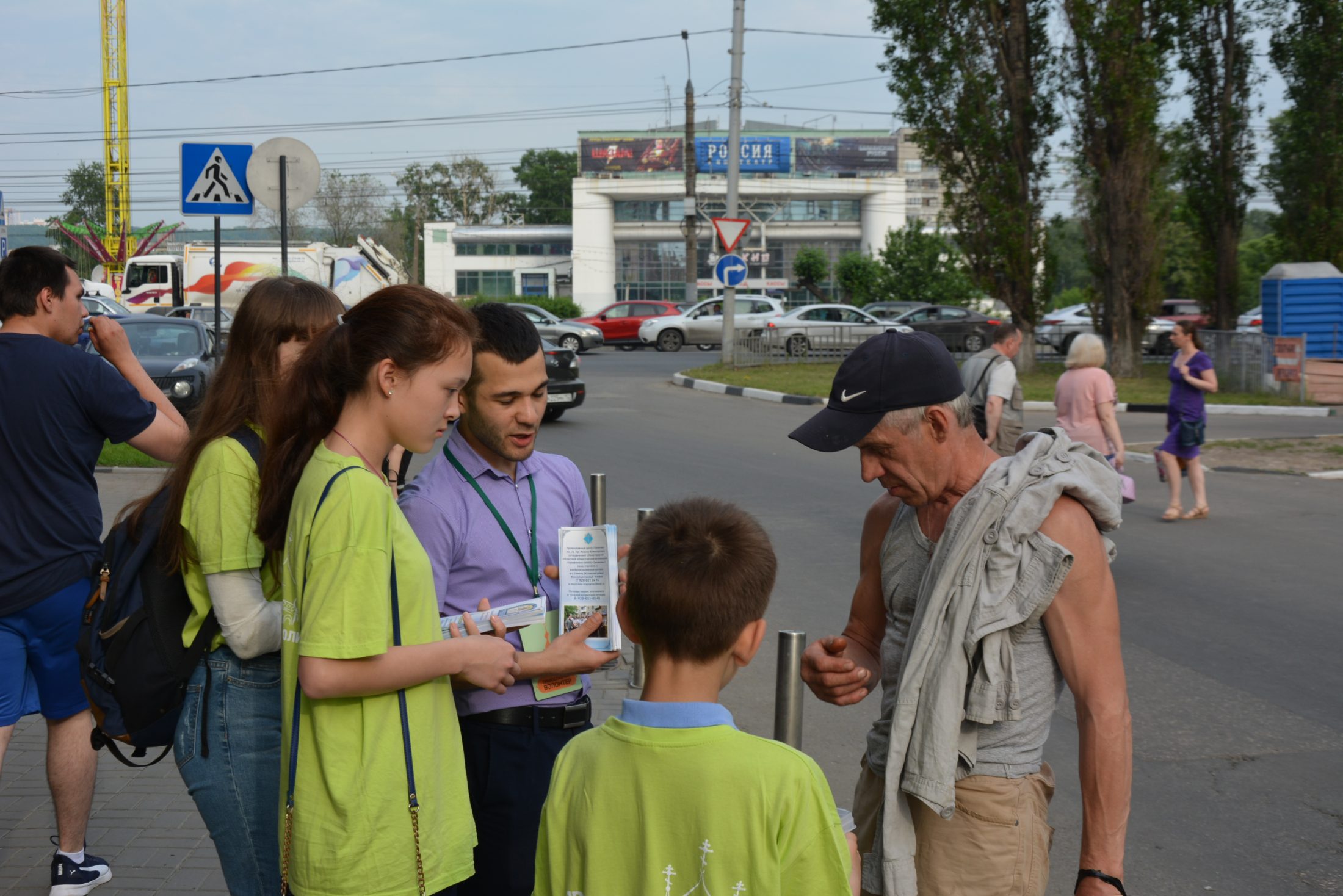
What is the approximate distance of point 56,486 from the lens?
3.73 meters

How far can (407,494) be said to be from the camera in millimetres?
2803

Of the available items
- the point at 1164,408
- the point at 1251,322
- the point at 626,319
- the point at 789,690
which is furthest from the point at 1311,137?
the point at 789,690

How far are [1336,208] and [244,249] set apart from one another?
111 feet

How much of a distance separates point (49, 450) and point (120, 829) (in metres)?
1.69

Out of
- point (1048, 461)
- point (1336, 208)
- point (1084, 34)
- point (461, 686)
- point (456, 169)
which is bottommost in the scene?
point (461, 686)

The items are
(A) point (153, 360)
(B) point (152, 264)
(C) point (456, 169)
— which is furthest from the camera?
(C) point (456, 169)

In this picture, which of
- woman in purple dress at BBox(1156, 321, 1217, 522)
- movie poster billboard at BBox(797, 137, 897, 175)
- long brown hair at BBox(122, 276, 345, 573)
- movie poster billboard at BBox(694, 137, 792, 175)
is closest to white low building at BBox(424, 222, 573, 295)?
movie poster billboard at BBox(694, 137, 792, 175)

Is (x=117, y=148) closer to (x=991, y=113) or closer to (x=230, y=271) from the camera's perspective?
(x=230, y=271)

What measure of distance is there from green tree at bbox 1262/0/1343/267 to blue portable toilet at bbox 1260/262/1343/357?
Result: 1.55 metres

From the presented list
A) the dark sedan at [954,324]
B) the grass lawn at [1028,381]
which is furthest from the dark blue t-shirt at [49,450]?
the dark sedan at [954,324]

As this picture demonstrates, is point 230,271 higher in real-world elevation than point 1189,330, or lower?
higher

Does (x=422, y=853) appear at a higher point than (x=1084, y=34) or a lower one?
lower

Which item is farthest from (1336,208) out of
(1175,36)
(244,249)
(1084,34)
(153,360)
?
(244,249)

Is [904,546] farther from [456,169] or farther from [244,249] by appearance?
[456,169]
